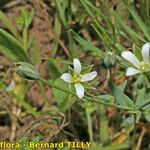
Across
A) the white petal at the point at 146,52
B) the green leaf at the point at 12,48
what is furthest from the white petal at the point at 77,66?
the green leaf at the point at 12,48

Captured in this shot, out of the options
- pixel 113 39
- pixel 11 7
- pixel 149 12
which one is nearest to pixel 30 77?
pixel 113 39

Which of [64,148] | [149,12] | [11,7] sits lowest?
[64,148]

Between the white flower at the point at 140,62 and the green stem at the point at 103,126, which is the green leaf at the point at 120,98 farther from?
the green stem at the point at 103,126

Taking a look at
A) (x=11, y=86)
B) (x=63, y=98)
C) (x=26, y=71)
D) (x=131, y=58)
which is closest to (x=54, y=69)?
(x=63, y=98)

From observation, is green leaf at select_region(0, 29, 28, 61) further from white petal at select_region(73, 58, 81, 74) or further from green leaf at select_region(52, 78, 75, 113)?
white petal at select_region(73, 58, 81, 74)

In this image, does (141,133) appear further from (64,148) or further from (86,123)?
(64,148)

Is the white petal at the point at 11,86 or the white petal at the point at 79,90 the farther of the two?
the white petal at the point at 11,86

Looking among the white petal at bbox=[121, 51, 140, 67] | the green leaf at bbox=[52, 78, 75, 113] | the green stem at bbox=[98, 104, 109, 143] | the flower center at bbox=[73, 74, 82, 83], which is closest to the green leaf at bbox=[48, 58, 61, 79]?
the green leaf at bbox=[52, 78, 75, 113]

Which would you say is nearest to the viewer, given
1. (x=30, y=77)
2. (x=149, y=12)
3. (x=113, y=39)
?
(x=30, y=77)
